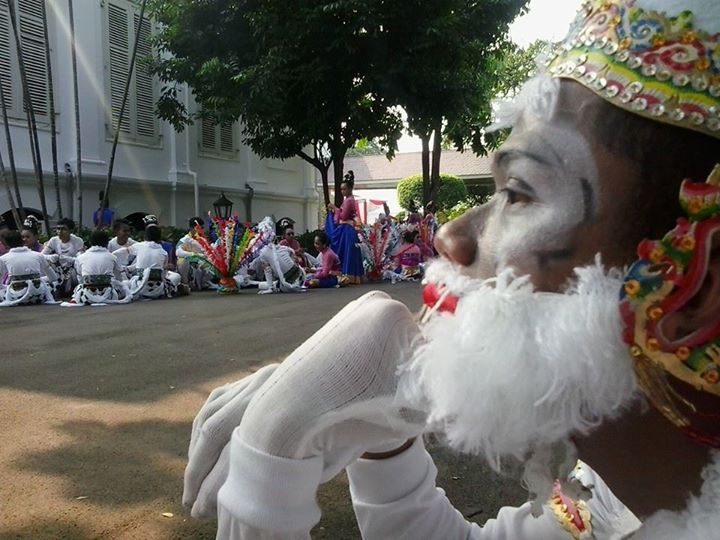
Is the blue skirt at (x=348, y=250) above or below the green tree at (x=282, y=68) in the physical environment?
below

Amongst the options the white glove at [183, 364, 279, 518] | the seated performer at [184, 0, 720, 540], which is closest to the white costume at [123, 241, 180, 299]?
the white glove at [183, 364, 279, 518]

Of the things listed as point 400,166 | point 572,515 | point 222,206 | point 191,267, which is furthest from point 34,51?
point 400,166

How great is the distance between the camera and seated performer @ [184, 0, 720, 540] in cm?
77

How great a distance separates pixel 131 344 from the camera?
4.72m

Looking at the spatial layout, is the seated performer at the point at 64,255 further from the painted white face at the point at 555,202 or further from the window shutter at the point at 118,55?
the painted white face at the point at 555,202

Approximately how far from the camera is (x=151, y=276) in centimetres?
923

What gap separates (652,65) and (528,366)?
38 centimetres

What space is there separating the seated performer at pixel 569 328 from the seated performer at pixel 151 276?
8.70 m

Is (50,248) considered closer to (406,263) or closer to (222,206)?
(222,206)

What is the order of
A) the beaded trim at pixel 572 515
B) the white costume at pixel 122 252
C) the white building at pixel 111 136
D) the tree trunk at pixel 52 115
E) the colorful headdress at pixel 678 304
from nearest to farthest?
the colorful headdress at pixel 678 304 → the beaded trim at pixel 572 515 → the white costume at pixel 122 252 → the tree trunk at pixel 52 115 → the white building at pixel 111 136

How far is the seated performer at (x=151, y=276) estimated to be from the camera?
30.2ft

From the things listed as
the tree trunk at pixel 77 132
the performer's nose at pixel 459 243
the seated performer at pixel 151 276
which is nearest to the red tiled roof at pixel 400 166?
the tree trunk at pixel 77 132

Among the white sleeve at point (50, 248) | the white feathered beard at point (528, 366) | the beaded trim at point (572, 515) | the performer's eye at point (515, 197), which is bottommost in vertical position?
the white sleeve at point (50, 248)

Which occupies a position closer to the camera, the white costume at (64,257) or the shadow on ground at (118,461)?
the shadow on ground at (118,461)
